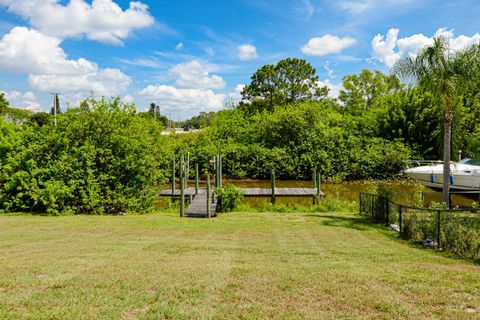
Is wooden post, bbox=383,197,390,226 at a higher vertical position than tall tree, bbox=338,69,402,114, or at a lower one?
lower

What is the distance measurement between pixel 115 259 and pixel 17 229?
5402 mm

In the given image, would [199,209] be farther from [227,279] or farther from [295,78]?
[295,78]

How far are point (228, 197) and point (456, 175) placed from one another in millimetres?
12502

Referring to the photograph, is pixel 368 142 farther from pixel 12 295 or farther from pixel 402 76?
pixel 12 295

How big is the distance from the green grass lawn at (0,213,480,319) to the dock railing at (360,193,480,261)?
535 mm

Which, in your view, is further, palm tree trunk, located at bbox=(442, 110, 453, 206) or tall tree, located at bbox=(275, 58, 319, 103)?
tall tree, located at bbox=(275, 58, 319, 103)

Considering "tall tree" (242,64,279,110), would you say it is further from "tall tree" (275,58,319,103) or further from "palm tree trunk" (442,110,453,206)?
"palm tree trunk" (442,110,453,206)

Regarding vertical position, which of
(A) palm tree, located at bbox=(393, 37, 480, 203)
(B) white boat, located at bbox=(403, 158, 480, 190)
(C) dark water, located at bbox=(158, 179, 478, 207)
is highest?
(A) palm tree, located at bbox=(393, 37, 480, 203)

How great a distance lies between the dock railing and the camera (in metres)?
7.61

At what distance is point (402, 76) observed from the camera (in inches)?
540

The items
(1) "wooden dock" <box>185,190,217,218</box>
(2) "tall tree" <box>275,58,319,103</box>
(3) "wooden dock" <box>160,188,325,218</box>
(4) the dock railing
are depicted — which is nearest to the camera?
(4) the dock railing

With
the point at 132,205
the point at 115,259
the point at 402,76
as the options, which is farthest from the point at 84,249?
the point at 402,76

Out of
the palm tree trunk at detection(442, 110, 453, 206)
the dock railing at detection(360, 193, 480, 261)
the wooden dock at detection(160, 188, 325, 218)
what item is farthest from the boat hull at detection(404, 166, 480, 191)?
the dock railing at detection(360, 193, 480, 261)

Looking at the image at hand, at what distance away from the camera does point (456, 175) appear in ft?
66.4
